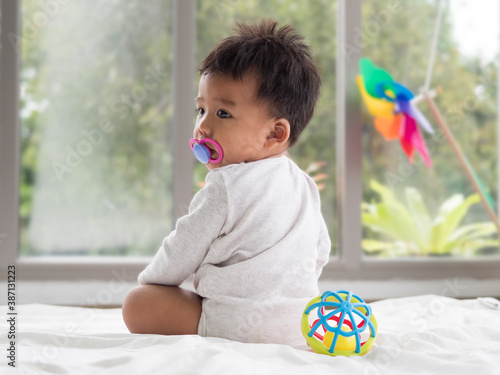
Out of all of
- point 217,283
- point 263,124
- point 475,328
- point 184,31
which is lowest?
point 475,328

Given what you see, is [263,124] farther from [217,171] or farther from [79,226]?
[79,226]

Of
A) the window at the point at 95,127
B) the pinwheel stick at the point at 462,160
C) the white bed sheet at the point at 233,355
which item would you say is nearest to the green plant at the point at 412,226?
the pinwheel stick at the point at 462,160

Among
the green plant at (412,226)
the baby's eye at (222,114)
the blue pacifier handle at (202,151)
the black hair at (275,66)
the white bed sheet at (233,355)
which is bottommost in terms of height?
the white bed sheet at (233,355)

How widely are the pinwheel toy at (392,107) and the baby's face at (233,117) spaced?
49.6 inches

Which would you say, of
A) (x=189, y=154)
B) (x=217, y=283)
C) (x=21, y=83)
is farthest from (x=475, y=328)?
(x=21, y=83)

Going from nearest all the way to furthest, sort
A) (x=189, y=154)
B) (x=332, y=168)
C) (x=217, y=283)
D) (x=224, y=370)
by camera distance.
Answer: (x=224, y=370), (x=217, y=283), (x=189, y=154), (x=332, y=168)

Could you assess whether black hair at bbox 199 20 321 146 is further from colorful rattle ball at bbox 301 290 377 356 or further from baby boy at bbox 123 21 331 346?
colorful rattle ball at bbox 301 290 377 356

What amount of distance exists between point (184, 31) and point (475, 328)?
5.36 ft

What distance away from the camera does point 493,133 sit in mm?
2668

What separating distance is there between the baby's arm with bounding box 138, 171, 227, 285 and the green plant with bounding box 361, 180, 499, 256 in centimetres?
157

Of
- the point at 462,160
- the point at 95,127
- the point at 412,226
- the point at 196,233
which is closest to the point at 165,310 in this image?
the point at 196,233

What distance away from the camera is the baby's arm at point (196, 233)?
1.05 metres

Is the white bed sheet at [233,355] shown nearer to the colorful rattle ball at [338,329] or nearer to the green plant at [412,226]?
the colorful rattle ball at [338,329]

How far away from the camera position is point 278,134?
3.80 ft
